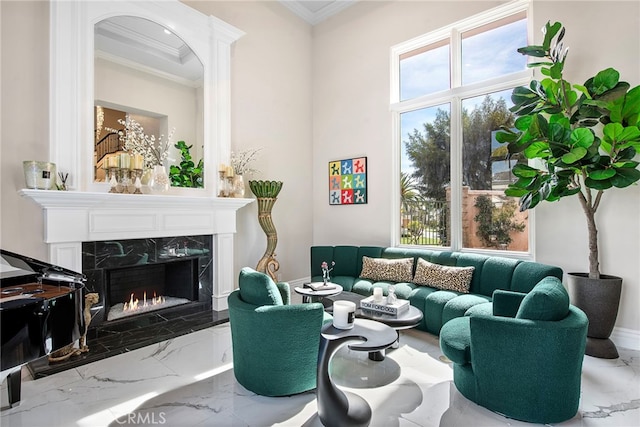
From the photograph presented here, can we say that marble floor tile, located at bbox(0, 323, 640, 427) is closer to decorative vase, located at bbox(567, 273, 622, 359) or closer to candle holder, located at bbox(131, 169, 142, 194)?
decorative vase, located at bbox(567, 273, 622, 359)

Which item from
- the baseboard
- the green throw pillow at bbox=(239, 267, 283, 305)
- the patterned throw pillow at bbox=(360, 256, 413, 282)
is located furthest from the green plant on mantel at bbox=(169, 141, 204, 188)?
the baseboard

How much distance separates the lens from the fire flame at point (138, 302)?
12.2ft

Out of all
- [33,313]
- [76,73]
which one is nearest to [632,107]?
[33,313]

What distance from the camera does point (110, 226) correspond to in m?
3.29

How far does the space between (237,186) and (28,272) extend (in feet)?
7.98

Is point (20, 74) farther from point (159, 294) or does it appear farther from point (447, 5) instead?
point (447, 5)

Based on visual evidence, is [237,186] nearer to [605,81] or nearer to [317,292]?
[317,292]

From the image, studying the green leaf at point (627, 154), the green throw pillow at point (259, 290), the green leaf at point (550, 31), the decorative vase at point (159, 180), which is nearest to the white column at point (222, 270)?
the decorative vase at point (159, 180)

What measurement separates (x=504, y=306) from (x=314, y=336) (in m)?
1.52

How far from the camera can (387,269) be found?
4113 millimetres

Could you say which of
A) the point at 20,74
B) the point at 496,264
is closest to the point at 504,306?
the point at 496,264

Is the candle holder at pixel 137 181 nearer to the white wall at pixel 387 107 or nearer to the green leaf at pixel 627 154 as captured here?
the white wall at pixel 387 107

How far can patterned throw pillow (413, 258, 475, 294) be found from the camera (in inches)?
139

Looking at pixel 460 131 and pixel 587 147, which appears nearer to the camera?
pixel 587 147
